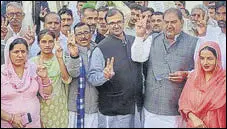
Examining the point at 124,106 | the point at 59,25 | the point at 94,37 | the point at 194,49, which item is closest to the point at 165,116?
the point at 124,106

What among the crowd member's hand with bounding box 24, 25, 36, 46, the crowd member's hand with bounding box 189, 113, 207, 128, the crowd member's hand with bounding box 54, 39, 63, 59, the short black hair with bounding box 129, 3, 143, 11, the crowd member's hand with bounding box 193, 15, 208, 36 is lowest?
the crowd member's hand with bounding box 189, 113, 207, 128

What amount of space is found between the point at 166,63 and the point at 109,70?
1.34 feet

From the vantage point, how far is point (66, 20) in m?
3.69

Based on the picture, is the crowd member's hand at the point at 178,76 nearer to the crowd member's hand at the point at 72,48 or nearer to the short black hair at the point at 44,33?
the crowd member's hand at the point at 72,48

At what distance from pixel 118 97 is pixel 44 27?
2.40ft

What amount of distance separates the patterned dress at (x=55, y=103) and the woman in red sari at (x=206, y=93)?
853 millimetres

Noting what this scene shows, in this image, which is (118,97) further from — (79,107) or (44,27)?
(44,27)

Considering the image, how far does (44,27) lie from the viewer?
367 cm

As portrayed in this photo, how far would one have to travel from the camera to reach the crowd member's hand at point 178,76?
368cm

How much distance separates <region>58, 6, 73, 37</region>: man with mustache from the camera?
368cm

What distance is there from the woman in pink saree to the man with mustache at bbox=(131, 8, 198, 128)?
0.70 meters

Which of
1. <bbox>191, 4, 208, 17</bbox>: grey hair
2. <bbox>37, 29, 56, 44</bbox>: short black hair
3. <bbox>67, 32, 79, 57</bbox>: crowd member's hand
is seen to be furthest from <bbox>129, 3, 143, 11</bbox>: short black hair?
<bbox>37, 29, 56, 44</bbox>: short black hair

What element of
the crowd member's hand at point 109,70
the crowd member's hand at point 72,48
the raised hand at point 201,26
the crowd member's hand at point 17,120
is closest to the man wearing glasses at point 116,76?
the crowd member's hand at point 109,70

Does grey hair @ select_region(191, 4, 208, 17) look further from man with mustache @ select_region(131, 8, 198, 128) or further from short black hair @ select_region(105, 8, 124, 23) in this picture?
short black hair @ select_region(105, 8, 124, 23)
